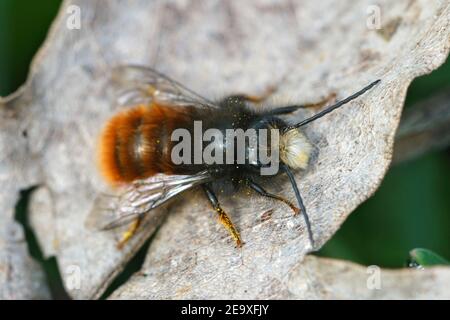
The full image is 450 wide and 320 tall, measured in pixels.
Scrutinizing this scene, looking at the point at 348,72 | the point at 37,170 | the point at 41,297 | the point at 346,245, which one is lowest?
the point at 41,297

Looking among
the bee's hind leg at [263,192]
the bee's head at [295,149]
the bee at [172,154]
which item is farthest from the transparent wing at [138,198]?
the bee's head at [295,149]

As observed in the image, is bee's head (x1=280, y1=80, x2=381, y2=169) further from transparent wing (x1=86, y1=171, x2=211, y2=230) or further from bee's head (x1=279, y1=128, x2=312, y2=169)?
transparent wing (x1=86, y1=171, x2=211, y2=230)

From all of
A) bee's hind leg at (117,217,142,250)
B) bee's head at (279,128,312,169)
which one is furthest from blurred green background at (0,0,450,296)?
bee's head at (279,128,312,169)

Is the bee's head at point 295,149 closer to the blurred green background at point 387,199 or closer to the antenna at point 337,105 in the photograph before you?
the antenna at point 337,105
